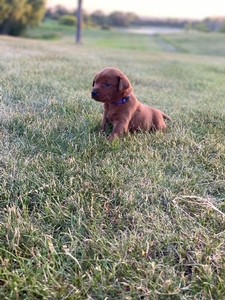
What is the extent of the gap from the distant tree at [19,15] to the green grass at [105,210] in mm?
28358

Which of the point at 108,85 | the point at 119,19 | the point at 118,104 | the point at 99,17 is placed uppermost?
the point at 119,19

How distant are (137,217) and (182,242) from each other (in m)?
0.26

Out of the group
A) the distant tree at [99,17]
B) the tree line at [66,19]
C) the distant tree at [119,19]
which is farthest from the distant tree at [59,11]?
the distant tree at [119,19]

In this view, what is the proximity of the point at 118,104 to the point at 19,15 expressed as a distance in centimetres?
3007

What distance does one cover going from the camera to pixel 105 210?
1.60 meters

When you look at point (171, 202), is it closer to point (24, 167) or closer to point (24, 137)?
point (24, 167)

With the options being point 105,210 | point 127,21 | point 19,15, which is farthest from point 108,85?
point 127,21

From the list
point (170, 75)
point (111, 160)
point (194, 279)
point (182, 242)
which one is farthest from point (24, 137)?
point (170, 75)

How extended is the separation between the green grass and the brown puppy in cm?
13

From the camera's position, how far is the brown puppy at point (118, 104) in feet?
7.84

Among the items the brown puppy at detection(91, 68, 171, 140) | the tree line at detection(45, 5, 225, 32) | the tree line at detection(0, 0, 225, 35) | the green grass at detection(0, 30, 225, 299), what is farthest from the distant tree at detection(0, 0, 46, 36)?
the green grass at detection(0, 30, 225, 299)

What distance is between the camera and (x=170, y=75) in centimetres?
761

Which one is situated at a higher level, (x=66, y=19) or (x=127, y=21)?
(x=127, y=21)

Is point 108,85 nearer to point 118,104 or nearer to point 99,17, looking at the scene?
point 118,104
